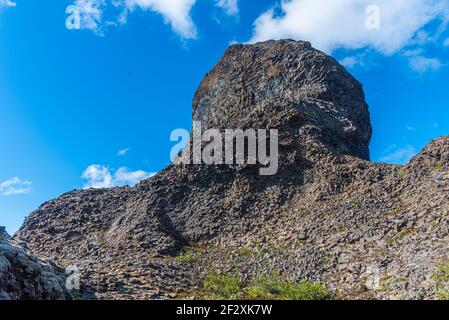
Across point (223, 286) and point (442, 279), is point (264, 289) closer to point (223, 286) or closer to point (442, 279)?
point (223, 286)

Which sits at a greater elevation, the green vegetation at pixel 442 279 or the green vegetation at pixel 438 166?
the green vegetation at pixel 438 166

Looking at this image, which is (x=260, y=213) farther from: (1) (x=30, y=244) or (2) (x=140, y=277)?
(1) (x=30, y=244)

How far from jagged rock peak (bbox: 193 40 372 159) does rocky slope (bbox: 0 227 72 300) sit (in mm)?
38414

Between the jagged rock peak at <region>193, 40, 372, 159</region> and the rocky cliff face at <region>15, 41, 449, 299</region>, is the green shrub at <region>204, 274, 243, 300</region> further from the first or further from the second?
the jagged rock peak at <region>193, 40, 372, 159</region>

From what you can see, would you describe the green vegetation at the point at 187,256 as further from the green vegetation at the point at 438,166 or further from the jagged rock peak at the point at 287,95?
the green vegetation at the point at 438,166

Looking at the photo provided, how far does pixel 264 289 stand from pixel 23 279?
1967cm

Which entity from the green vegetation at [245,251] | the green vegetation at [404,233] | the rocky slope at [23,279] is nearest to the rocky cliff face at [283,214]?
the green vegetation at [404,233]

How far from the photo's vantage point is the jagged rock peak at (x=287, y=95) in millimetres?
63188

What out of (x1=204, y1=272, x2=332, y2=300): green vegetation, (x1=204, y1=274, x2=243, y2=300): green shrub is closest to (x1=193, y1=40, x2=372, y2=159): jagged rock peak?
(x1=204, y1=274, x2=243, y2=300): green shrub

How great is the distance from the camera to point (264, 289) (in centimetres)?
3800

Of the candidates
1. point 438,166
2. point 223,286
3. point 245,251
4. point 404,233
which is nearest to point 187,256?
point 245,251

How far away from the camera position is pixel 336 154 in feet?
190

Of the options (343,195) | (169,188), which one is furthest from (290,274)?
(169,188)

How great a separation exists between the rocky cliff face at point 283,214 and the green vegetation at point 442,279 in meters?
0.51
